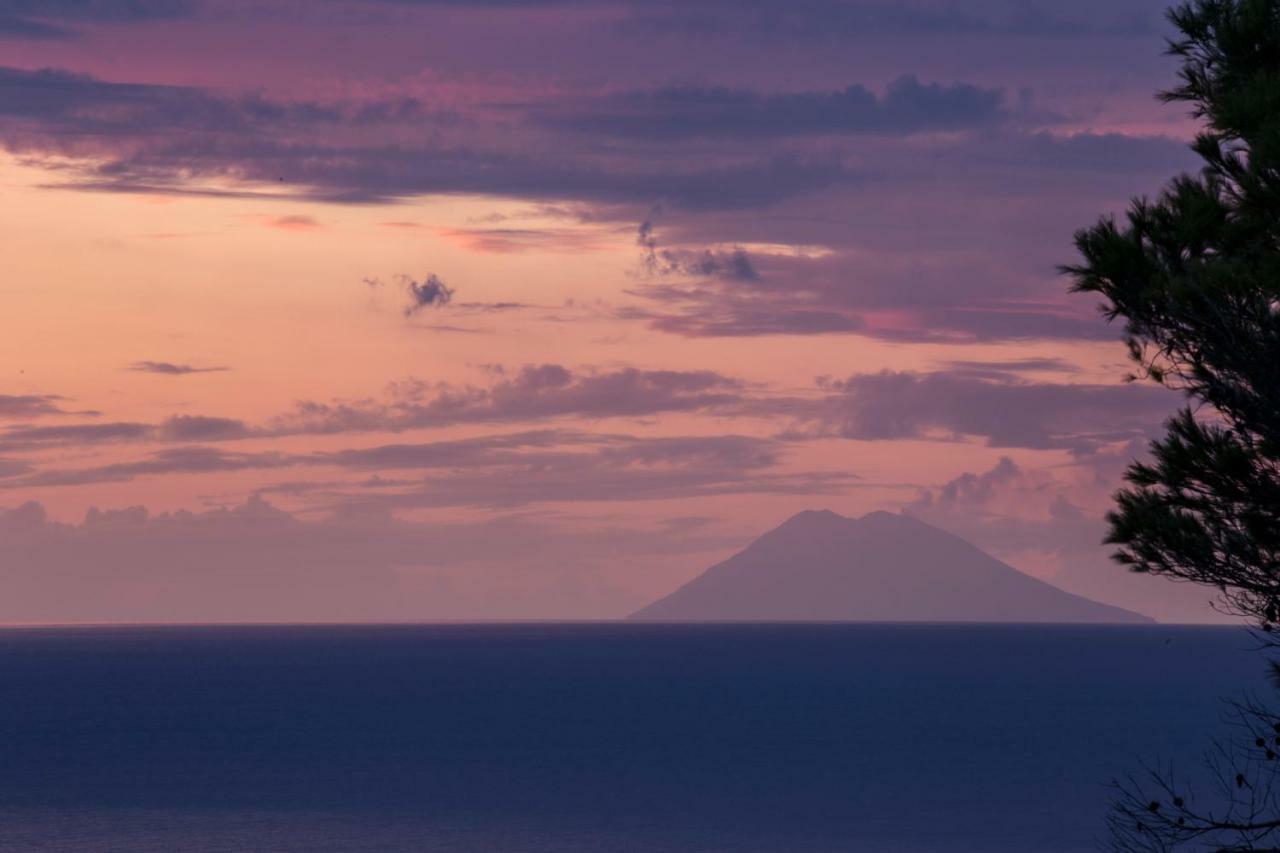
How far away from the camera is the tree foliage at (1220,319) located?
61.2 feet

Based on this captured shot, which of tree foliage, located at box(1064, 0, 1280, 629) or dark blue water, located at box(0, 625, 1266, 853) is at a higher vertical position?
tree foliage, located at box(1064, 0, 1280, 629)

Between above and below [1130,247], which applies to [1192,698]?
below

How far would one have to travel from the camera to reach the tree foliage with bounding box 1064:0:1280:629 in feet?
61.2

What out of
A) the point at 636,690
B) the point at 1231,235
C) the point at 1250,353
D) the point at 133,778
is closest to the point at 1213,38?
the point at 1231,235

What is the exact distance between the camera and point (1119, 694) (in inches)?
7328

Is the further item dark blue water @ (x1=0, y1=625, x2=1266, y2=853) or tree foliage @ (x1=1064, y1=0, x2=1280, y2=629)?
dark blue water @ (x1=0, y1=625, x2=1266, y2=853)

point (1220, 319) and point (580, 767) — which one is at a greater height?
point (1220, 319)

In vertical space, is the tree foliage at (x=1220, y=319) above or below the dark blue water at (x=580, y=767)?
above

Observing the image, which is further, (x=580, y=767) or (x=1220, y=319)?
(x=580, y=767)

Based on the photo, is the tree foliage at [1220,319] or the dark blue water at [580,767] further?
the dark blue water at [580,767]

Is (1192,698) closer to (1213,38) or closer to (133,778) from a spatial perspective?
(133,778)

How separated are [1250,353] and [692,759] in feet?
330

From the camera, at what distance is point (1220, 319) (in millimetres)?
18844

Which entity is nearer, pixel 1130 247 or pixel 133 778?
pixel 1130 247
